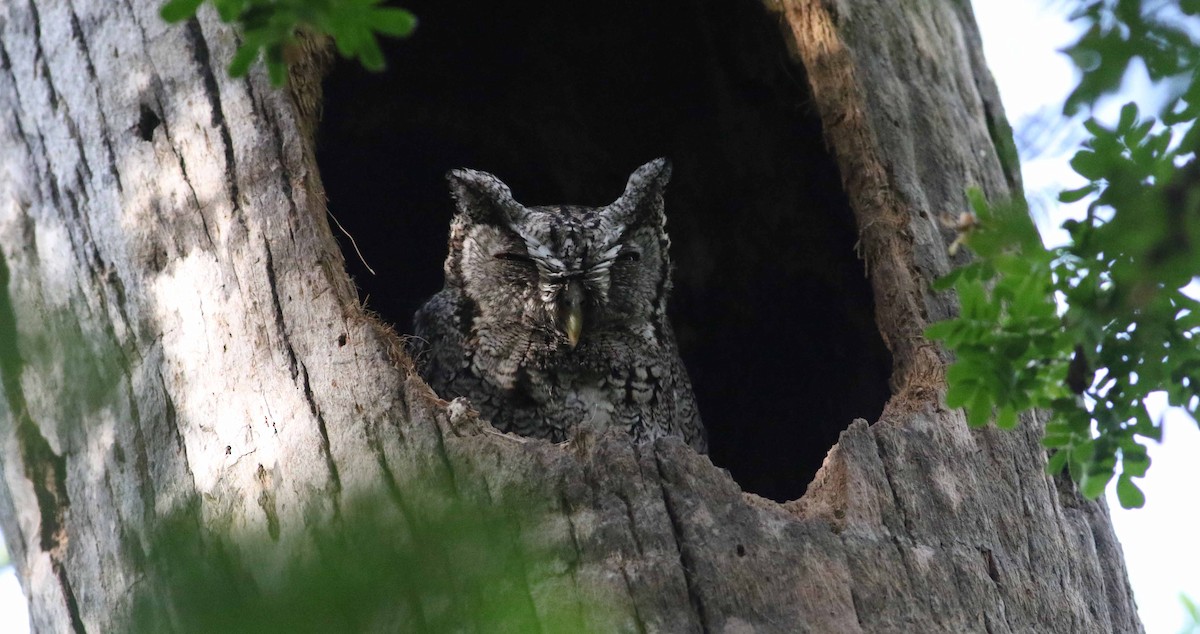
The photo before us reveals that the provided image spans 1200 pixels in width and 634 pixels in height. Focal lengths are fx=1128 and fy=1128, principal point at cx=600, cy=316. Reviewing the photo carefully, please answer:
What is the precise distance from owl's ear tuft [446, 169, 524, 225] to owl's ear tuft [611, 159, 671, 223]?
32cm

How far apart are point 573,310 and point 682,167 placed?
3.91 ft

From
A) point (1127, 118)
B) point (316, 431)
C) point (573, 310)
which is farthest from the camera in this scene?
point (573, 310)

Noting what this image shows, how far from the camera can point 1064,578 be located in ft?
8.21

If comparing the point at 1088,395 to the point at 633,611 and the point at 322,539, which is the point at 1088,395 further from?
the point at 322,539

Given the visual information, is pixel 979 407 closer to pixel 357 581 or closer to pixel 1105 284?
pixel 1105 284

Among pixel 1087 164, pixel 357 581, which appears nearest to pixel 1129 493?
pixel 1087 164

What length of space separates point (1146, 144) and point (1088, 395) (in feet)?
2.14

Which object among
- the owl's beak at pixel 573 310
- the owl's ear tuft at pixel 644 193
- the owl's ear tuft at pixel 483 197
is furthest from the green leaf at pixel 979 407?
the owl's ear tuft at pixel 483 197

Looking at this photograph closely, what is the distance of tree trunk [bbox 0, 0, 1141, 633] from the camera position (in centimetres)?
216

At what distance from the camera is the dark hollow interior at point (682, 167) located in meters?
3.71

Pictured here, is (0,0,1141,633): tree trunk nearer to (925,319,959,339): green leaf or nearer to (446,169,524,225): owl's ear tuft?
(925,319,959,339): green leaf

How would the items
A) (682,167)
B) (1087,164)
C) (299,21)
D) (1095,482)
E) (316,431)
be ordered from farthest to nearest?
(682,167), (316,431), (1095,482), (299,21), (1087,164)

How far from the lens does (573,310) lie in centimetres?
329

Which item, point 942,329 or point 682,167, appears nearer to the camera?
point 942,329
